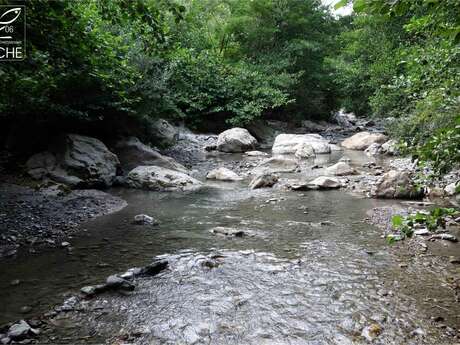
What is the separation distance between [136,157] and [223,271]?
753 centimetres

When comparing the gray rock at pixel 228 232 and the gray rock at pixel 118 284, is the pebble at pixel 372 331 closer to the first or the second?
the gray rock at pixel 118 284

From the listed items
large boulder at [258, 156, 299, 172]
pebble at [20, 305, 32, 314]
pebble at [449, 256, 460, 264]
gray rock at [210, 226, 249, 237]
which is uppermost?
large boulder at [258, 156, 299, 172]

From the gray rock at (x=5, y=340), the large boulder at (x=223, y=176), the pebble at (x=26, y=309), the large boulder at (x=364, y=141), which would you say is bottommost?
the pebble at (x=26, y=309)

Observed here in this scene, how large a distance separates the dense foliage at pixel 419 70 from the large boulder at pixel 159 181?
5.34 metres

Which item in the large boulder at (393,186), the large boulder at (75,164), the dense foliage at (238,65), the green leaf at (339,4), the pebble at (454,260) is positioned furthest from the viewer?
the large boulder at (75,164)

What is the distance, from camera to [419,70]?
5438 mm

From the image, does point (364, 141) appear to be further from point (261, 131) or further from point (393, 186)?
point (393, 186)

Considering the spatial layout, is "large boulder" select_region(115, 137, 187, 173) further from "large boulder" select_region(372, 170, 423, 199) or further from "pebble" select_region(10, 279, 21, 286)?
"pebble" select_region(10, 279, 21, 286)

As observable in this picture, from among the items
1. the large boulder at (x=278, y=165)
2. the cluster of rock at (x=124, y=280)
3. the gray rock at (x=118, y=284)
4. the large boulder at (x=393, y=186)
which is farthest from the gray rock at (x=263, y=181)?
the gray rock at (x=118, y=284)

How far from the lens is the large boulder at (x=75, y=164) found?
27.9 ft

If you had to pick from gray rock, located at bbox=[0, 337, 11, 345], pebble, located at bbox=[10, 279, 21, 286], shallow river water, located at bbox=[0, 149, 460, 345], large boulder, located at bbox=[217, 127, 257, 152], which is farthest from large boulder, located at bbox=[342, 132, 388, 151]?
gray rock, located at bbox=[0, 337, 11, 345]

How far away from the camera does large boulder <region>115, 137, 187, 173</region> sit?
11148 millimetres

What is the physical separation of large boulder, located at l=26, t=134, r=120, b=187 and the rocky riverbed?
15 centimetres

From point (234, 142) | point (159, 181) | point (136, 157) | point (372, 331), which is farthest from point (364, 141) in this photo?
point (372, 331)
